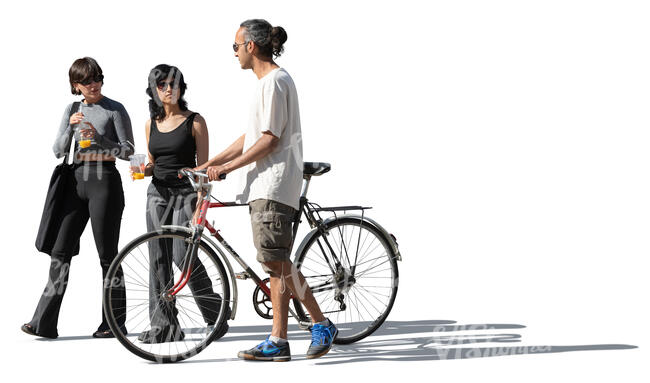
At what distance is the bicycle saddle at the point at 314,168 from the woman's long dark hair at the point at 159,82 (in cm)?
112

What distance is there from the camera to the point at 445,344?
766 cm

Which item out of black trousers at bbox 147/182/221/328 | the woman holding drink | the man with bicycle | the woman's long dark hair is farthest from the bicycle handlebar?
the woman holding drink

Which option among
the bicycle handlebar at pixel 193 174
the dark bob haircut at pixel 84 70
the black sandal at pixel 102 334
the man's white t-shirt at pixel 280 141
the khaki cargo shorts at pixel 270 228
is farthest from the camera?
the black sandal at pixel 102 334

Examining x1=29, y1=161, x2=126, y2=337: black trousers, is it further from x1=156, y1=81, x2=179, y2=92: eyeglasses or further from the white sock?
the white sock

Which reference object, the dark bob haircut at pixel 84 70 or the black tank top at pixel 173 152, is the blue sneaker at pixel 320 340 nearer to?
the black tank top at pixel 173 152

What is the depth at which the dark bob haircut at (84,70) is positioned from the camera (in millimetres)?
7699

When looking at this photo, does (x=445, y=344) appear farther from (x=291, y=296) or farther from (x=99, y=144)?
(x=99, y=144)

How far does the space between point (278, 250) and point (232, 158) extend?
770mm

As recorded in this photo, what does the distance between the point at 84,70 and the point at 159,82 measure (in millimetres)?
668

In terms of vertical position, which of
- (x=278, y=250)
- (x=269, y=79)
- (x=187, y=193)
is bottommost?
(x=278, y=250)

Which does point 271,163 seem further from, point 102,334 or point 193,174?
point 102,334

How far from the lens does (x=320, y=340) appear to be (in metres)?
7.20

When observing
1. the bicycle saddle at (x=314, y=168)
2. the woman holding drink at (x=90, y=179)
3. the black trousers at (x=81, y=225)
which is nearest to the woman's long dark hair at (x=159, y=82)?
the woman holding drink at (x=90, y=179)

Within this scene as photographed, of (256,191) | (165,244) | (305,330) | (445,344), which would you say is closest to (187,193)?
(165,244)
